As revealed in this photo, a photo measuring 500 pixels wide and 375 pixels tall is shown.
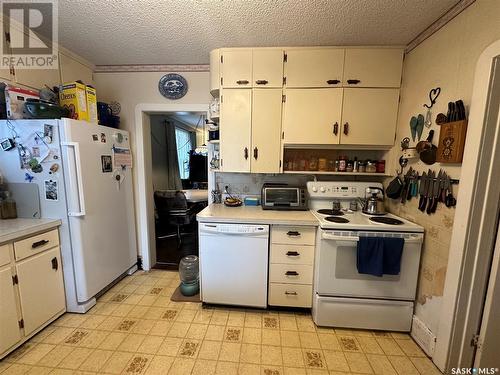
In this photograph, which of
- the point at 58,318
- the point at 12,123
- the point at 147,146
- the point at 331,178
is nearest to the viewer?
the point at 12,123

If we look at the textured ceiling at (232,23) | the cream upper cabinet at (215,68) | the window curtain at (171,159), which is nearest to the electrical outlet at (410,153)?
the textured ceiling at (232,23)

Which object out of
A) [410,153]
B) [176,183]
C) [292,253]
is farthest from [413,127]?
[176,183]

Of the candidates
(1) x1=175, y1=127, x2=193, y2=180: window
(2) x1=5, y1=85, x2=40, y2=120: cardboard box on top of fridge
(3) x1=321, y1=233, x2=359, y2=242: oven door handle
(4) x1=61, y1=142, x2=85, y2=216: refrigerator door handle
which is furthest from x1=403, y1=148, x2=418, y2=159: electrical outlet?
(1) x1=175, y1=127, x2=193, y2=180: window

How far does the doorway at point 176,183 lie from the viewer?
3.58 metres

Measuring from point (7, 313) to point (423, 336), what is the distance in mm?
3039

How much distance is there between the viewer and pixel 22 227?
163 centimetres

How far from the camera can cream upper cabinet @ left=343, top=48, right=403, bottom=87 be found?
6.68 feet

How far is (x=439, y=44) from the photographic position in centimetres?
166

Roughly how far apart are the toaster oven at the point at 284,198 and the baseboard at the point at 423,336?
128cm

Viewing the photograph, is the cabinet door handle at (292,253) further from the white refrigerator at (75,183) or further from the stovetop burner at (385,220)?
the white refrigerator at (75,183)

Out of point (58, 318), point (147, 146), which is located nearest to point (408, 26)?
point (147, 146)

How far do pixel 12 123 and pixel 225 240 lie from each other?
6.50 feet

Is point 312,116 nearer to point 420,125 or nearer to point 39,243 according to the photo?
point 420,125

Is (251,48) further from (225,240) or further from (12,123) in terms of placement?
(12,123)
